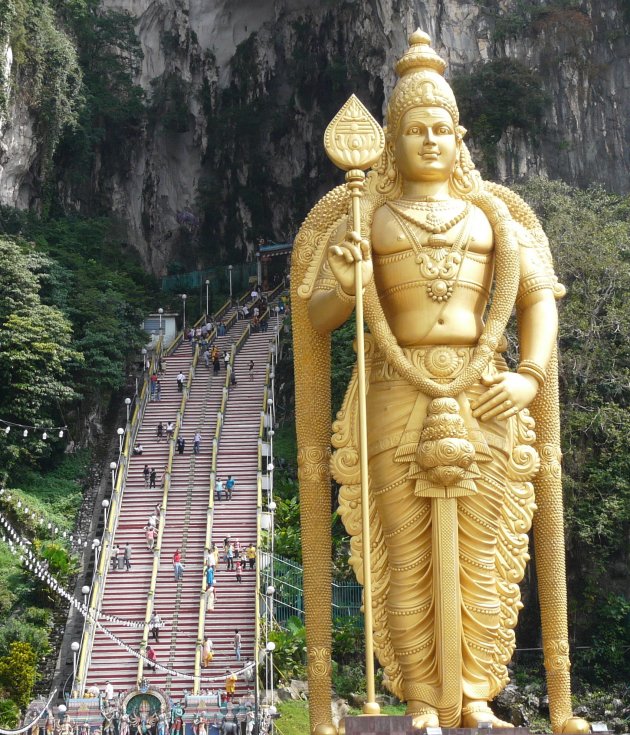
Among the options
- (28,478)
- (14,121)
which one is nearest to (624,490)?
(28,478)

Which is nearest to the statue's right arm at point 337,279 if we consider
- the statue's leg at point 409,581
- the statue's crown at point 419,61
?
the statue's leg at point 409,581

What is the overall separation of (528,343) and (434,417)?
1018mm

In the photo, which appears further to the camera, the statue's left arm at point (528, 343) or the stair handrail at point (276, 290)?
the stair handrail at point (276, 290)

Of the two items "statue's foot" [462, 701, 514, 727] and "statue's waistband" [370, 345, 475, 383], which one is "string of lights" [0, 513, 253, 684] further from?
"statue's waistband" [370, 345, 475, 383]

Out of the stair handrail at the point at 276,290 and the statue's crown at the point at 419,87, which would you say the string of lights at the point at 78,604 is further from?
the stair handrail at the point at 276,290

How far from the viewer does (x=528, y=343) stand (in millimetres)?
10242

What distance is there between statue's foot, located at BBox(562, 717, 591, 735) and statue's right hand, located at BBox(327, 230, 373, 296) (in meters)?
3.16

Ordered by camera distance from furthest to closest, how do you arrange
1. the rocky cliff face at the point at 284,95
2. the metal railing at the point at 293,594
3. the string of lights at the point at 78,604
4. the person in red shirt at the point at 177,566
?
the rocky cliff face at the point at 284,95
the metal railing at the point at 293,594
the person in red shirt at the point at 177,566
the string of lights at the point at 78,604

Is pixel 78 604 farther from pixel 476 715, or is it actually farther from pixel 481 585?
pixel 476 715

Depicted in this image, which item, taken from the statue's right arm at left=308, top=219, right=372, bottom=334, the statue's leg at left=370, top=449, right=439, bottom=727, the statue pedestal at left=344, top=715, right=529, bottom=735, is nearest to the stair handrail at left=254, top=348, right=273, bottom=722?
the statue's leg at left=370, top=449, right=439, bottom=727

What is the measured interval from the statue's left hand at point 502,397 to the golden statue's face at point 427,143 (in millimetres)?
1543

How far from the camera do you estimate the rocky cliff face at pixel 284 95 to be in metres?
30.7

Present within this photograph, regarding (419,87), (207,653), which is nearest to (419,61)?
(419,87)

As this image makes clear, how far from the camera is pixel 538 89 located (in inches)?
1210
